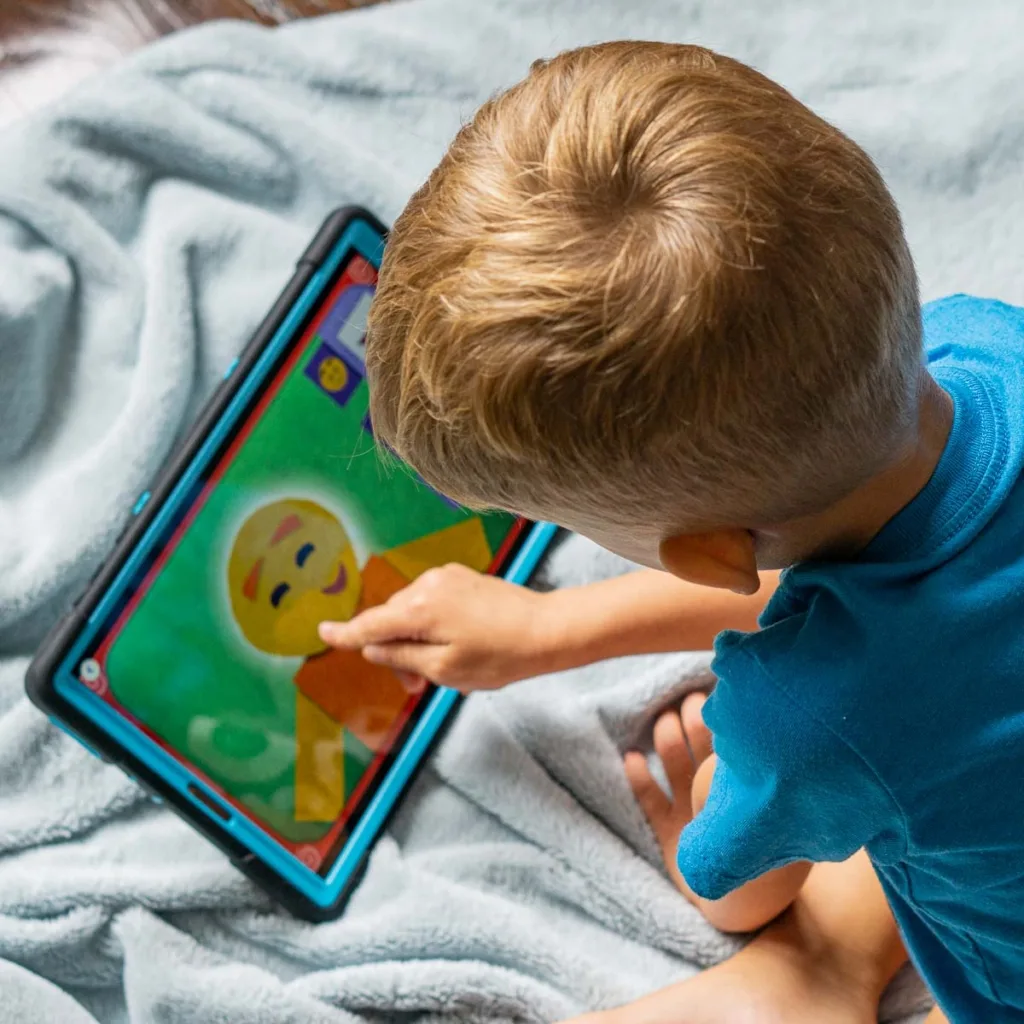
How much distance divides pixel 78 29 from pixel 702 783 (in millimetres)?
713

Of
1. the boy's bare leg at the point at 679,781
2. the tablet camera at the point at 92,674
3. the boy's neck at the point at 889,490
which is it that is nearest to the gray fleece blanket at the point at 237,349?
the boy's bare leg at the point at 679,781

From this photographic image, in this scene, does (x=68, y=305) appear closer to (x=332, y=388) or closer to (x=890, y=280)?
(x=332, y=388)

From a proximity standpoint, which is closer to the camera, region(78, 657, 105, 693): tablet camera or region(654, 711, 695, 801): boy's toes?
region(78, 657, 105, 693): tablet camera

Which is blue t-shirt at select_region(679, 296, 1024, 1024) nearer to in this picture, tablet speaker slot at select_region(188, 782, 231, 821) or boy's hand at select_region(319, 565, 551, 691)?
boy's hand at select_region(319, 565, 551, 691)

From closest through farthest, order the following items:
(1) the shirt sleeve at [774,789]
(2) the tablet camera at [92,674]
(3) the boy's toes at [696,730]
A: (1) the shirt sleeve at [774,789]
(2) the tablet camera at [92,674]
(3) the boy's toes at [696,730]

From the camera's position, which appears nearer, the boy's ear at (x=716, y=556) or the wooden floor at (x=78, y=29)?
the boy's ear at (x=716, y=556)

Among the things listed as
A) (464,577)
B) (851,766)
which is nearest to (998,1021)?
(851,766)

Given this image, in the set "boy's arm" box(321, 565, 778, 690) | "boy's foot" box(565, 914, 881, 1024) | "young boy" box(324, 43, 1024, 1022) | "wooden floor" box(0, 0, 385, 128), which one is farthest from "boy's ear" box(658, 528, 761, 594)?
"wooden floor" box(0, 0, 385, 128)

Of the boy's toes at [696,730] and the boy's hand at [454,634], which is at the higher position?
the boy's hand at [454,634]

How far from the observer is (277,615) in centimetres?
69

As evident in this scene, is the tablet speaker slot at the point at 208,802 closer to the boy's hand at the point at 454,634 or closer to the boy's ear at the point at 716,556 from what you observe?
the boy's hand at the point at 454,634

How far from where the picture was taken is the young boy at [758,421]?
12.9 inches

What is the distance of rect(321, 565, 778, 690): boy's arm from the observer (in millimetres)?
676

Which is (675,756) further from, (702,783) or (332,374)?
(332,374)
